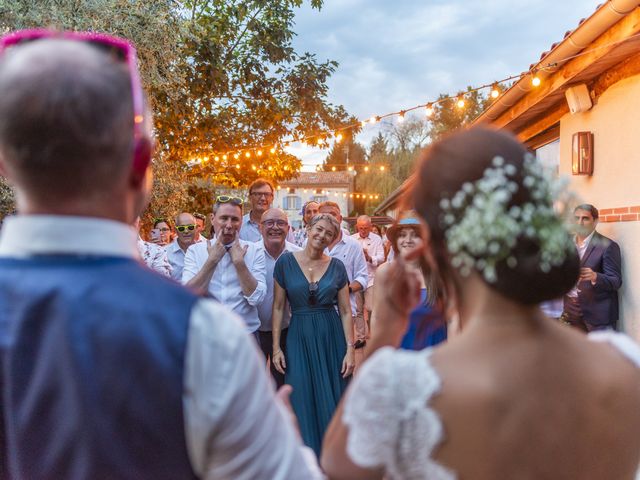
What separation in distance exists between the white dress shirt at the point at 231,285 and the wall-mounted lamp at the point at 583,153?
404cm

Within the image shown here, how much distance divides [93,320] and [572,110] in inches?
273

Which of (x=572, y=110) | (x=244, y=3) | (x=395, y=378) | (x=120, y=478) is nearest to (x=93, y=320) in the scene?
(x=120, y=478)

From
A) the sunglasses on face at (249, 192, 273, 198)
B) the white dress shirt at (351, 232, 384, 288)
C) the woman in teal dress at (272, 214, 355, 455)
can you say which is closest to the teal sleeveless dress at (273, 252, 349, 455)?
the woman in teal dress at (272, 214, 355, 455)

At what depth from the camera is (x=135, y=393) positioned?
1029mm

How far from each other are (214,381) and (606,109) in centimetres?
651

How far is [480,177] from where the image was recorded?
4.55ft

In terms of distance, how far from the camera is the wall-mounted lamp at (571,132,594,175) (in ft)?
22.1

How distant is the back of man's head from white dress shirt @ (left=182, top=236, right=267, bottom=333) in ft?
12.7

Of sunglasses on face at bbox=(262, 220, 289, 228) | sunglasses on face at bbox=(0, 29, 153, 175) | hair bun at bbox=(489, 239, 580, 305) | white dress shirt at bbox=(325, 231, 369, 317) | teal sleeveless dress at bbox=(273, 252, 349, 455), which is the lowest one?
teal sleeveless dress at bbox=(273, 252, 349, 455)

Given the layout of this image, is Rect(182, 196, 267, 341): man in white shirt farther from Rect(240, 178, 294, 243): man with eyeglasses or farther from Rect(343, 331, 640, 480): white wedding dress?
Rect(343, 331, 640, 480): white wedding dress

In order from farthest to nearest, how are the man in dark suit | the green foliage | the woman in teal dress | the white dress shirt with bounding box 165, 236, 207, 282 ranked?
the green foliage < the white dress shirt with bounding box 165, 236, 207, 282 < the man in dark suit < the woman in teal dress

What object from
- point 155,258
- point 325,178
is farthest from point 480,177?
point 325,178

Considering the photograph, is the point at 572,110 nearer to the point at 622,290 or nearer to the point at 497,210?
the point at 622,290

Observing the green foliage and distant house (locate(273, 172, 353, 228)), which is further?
distant house (locate(273, 172, 353, 228))
